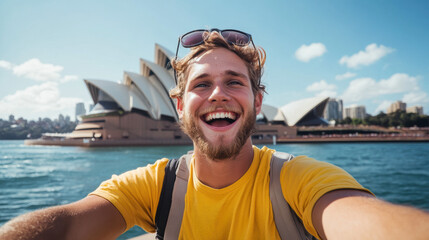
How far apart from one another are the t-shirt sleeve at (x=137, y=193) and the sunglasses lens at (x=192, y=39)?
3.15 ft

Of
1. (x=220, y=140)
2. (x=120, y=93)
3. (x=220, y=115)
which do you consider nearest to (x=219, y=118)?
(x=220, y=115)

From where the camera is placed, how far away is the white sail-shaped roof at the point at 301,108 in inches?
1633

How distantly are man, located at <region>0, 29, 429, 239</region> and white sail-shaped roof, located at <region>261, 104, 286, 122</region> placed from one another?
42.3 m

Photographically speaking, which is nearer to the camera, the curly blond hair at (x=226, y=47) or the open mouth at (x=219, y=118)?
the open mouth at (x=219, y=118)

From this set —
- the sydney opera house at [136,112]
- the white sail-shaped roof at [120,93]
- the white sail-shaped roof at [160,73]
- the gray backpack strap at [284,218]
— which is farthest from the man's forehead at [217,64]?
the white sail-shaped roof at [120,93]

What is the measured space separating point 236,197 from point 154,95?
37131 mm

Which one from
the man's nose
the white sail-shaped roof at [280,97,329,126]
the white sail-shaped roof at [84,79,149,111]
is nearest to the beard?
the man's nose

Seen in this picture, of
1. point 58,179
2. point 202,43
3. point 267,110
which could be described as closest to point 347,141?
point 267,110

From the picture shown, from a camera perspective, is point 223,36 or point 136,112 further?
point 136,112

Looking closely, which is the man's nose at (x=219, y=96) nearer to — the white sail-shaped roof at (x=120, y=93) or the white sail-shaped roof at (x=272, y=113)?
the white sail-shaped roof at (x=120, y=93)

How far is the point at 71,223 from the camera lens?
0.99 metres

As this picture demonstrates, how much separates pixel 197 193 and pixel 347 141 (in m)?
40.2

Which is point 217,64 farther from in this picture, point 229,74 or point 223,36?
point 223,36

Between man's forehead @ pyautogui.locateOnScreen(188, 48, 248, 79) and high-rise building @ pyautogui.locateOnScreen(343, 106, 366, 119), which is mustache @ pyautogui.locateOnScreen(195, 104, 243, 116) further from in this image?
high-rise building @ pyautogui.locateOnScreen(343, 106, 366, 119)
